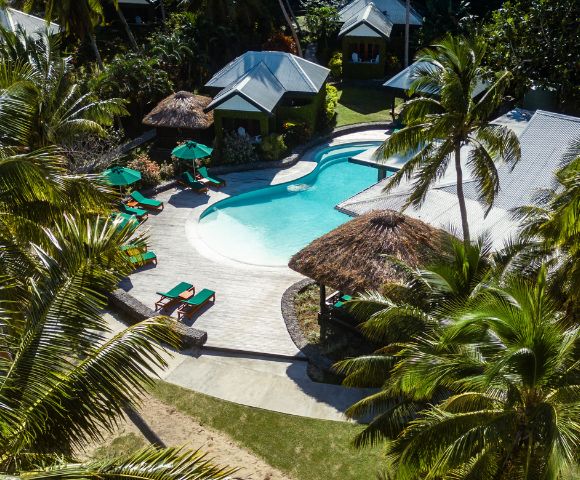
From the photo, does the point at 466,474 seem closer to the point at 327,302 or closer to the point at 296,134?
the point at 327,302

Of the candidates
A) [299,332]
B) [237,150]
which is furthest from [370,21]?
[299,332]

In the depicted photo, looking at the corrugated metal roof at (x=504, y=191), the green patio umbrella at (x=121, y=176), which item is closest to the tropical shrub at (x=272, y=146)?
the green patio umbrella at (x=121, y=176)

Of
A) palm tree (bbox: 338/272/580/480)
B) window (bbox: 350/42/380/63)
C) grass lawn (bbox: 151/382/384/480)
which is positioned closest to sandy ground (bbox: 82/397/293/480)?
grass lawn (bbox: 151/382/384/480)

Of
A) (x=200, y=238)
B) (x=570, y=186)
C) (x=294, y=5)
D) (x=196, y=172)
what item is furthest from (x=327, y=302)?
(x=294, y=5)

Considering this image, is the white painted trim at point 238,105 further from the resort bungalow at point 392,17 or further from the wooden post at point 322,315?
the wooden post at point 322,315

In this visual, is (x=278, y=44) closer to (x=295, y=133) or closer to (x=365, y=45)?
(x=365, y=45)

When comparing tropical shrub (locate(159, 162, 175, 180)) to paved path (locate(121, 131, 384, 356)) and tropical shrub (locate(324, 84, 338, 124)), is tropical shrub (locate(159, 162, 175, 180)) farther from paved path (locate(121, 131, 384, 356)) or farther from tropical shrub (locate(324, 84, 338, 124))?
tropical shrub (locate(324, 84, 338, 124))
